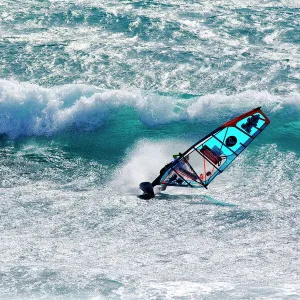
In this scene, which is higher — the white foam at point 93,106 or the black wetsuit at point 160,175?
the white foam at point 93,106

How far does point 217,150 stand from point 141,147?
10.5 ft

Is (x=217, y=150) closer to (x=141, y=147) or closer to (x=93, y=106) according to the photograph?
(x=141, y=147)

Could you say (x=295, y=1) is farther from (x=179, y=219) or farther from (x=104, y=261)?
(x=104, y=261)

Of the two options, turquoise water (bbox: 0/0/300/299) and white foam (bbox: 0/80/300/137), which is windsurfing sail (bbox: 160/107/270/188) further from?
white foam (bbox: 0/80/300/137)

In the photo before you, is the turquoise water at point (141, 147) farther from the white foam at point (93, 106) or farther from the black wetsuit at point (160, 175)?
the black wetsuit at point (160, 175)

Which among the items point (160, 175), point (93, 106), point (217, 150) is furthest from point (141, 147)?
point (217, 150)

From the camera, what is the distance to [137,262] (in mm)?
12102

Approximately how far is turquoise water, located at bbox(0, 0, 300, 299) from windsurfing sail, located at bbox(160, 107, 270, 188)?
1.50 ft

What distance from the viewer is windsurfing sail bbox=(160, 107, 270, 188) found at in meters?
15.6

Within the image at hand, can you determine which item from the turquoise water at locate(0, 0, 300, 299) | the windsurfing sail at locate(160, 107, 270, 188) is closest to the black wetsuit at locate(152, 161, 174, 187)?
the windsurfing sail at locate(160, 107, 270, 188)

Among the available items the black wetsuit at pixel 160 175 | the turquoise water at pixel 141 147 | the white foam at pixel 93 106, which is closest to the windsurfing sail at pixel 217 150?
the black wetsuit at pixel 160 175

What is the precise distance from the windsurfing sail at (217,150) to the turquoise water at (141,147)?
46 cm

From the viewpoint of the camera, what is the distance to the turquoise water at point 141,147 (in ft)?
38.4

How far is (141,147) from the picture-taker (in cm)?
1844
